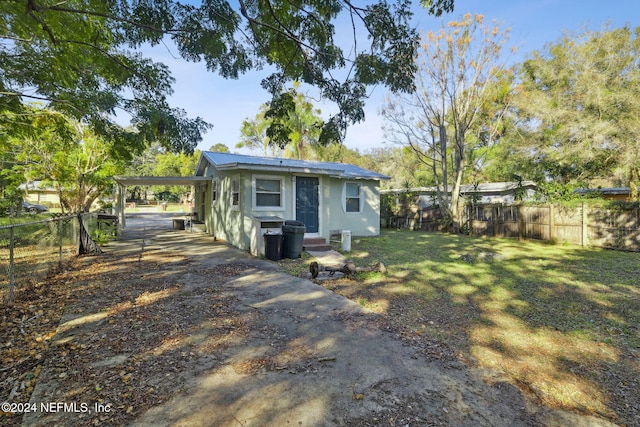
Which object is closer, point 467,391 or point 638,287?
point 467,391

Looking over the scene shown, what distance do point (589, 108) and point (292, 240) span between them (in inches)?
604

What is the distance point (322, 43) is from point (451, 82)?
13103 millimetres

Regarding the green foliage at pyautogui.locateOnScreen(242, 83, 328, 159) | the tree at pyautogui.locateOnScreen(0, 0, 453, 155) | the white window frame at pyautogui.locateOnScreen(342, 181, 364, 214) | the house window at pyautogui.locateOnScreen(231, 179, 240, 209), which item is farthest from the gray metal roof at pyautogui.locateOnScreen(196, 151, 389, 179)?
the tree at pyautogui.locateOnScreen(0, 0, 453, 155)

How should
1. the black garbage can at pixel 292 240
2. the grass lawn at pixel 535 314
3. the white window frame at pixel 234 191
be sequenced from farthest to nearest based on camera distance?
the white window frame at pixel 234 191 < the black garbage can at pixel 292 240 < the grass lawn at pixel 535 314

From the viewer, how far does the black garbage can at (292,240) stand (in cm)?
885

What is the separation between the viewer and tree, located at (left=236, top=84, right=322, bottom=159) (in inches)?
231

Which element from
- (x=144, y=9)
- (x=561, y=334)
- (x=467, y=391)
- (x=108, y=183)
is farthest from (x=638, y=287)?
(x=108, y=183)

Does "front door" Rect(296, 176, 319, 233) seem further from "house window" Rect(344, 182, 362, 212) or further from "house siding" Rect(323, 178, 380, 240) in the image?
"house window" Rect(344, 182, 362, 212)

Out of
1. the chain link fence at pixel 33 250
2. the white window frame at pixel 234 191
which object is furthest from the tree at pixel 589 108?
the chain link fence at pixel 33 250

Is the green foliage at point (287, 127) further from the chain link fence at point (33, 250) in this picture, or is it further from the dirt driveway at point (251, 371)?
the chain link fence at point (33, 250)

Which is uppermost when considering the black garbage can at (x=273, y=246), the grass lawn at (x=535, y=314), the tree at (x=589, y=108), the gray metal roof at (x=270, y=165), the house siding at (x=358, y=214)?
the tree at (x=589, y=108)

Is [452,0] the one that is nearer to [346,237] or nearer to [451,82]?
[346,237]

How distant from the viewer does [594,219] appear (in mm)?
11383

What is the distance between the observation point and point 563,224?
12156 millimetres
